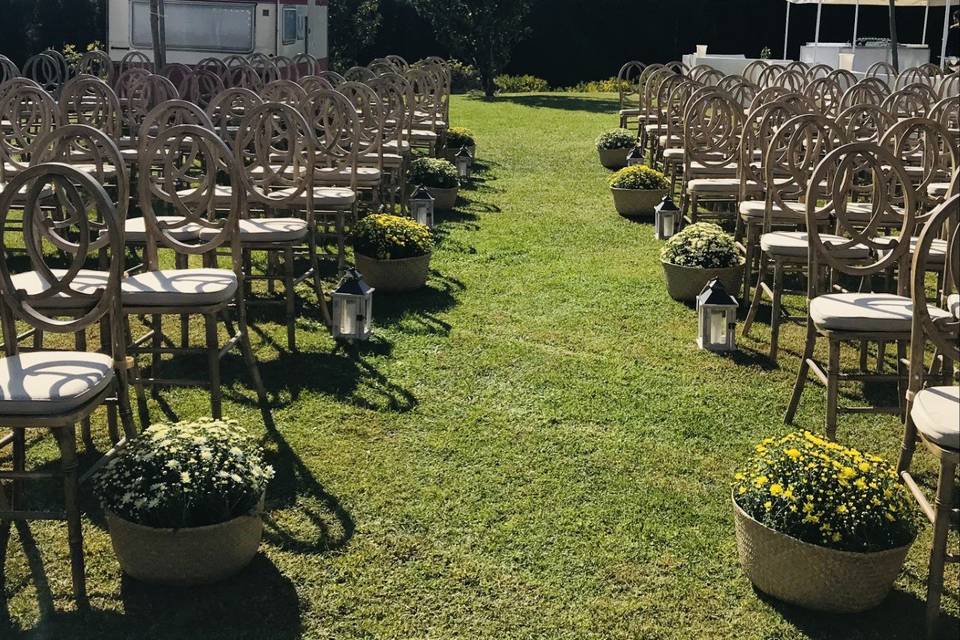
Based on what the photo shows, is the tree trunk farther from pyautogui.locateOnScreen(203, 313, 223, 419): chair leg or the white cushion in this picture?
pyautogui.locateOnScreen(203, 313, 223, 419): chair leg

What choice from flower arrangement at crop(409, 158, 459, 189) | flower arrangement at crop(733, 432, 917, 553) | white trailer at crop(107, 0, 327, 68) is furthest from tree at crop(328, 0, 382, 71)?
flower arrangement at crop(733, 432, 917, 553)

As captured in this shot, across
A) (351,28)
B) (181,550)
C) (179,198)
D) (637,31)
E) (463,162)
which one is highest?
(637,31)

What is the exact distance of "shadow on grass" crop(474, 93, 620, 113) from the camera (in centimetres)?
1769

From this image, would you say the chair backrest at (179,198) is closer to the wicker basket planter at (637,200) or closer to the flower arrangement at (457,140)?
the wicker basket planter at (637,200)

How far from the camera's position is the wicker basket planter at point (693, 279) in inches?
220

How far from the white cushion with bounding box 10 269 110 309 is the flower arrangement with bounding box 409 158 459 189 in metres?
4.86

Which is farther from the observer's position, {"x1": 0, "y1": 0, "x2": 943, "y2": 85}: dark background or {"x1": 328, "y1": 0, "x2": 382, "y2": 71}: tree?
{"x1": 0, "y1": 0, "x2": 943, "y2": 85}: dark background

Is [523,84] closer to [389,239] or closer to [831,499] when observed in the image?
[389,239]

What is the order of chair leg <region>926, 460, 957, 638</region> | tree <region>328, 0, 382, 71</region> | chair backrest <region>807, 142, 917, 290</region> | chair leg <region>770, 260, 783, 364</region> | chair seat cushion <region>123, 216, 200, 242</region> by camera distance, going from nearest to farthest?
chair leg <region>926, 460, 957, 638</region> < chair backrest <region>807, 142, 917, 290</region> < chair seat cushion <region>123, 216, 200, 242</region> < chair leg <region>770, 260, 783, 364</region> < tree <region>328, 0, 382, 71</region>

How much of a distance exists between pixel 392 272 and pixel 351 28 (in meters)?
16.0

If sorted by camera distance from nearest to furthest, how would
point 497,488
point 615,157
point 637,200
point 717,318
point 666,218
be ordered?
point 497,488 < point 717,318 < point 666,218 < point 637,200 < point 615,157

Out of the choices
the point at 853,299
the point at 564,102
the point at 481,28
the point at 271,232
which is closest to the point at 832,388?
the point at 853,299

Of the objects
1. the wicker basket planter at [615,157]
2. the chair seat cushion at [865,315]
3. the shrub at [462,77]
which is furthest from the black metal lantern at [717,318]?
the shrub at [462,77]

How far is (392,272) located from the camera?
5.74 m
